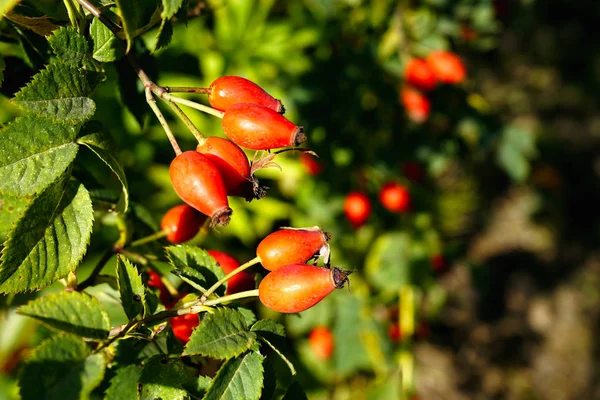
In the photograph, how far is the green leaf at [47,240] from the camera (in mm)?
885

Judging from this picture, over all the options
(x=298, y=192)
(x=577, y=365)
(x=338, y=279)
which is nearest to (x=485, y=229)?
(x=577, y=365)

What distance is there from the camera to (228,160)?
3.08ft

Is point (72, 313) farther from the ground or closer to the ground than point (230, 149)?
closer to the ground

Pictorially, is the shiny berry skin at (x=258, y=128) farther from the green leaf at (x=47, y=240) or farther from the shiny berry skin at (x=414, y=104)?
the shiny berry skin at (x=414, y=104)

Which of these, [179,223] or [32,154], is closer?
[32,154]

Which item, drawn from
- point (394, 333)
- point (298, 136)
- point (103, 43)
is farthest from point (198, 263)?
point (394, 333)

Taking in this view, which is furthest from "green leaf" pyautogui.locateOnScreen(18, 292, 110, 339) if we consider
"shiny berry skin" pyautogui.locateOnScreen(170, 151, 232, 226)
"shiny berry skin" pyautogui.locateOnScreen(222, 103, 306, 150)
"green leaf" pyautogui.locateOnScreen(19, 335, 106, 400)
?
"shiny berry skin" pyautogui.locateOnScreen(222, 103, 306, 150)

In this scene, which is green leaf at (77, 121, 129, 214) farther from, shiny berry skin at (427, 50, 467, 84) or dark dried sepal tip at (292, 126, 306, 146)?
shiny berry skin at (427, 50, 467, 84)

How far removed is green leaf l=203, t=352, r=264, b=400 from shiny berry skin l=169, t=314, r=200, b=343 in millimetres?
186

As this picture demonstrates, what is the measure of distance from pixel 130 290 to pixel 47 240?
152mm

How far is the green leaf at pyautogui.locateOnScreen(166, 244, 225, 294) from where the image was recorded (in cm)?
101

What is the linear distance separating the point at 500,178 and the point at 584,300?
4.28 feet

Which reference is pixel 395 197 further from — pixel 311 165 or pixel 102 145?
pixel 102 145

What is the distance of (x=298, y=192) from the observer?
282 centimetres
